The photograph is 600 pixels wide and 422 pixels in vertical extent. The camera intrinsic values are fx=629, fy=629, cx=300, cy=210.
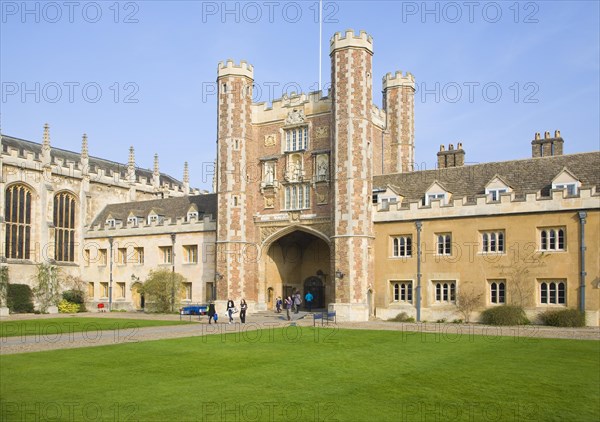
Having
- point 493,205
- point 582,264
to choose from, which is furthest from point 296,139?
point 582,264

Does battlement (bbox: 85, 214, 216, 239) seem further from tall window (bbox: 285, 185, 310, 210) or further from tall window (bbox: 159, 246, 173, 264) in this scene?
tall window (bbox: 285, 185, 310, 210)

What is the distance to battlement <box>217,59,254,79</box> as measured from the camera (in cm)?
3791

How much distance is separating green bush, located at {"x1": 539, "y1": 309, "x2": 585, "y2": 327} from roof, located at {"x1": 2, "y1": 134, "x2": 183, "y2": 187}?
36928 mm

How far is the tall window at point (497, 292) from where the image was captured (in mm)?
30109

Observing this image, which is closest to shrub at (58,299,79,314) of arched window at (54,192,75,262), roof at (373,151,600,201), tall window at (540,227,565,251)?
arched window at (54,192,75,262)

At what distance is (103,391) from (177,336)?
10.7 meters

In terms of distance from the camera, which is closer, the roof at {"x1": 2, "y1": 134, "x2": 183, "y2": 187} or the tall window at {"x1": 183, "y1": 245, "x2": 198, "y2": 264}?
the tall window at {"x1": 183, "y1": 245, "x2": 198, "y2": 264}

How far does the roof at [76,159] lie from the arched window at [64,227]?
2907mm

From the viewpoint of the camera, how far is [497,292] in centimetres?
3027

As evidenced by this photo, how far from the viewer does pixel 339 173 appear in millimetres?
33594

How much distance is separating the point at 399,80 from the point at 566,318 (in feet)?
65.1

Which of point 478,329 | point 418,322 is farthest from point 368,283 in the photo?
point 478,329

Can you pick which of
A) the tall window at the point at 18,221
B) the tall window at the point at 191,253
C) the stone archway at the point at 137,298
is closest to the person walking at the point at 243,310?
the tall window at the point at 191,253

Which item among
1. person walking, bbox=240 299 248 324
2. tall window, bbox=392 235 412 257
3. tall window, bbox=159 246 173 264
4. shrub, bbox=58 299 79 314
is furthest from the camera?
shrub, bbox=58 299 79 314
